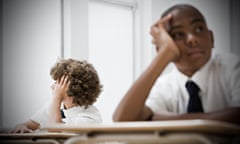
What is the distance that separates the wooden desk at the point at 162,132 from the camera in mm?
1385

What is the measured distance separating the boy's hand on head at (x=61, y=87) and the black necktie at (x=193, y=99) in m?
1.07

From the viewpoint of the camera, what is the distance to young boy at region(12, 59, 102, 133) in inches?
111

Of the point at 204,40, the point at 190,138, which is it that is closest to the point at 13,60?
the point at 204,40

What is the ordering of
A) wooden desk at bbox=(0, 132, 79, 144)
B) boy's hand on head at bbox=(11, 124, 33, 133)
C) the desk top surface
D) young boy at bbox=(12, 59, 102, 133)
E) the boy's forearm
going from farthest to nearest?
boy's hand on head at bbox=(11, 124, 33, 133), young boy at bbox=(12, 59, 102, 133), wooden desk at bbox=(0, 132, 79, 144), the boy's forearm, the desk top surface

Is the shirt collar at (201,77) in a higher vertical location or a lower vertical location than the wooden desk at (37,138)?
higher

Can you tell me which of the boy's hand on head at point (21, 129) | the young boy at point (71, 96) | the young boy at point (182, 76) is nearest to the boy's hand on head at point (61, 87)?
the young boy at point (71, 96)

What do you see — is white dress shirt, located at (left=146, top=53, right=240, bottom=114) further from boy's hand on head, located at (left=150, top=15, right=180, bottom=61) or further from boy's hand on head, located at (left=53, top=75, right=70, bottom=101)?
boy's hand on head, located at (left=53, top=75, right=70, bottom=101)

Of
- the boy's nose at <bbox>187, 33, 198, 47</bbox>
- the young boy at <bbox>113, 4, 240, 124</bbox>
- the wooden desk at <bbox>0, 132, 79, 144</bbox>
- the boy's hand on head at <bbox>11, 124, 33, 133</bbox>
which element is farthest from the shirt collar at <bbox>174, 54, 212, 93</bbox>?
the boy's hand on head at <bbox>11, 124, 33, 133</bbox>

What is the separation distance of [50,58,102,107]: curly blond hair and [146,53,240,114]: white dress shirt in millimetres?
980

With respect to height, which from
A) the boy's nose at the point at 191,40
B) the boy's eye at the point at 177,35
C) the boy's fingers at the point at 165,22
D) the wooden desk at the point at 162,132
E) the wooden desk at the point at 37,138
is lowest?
the wooden desk at the point at 37,138

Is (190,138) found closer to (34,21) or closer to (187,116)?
(187,116)

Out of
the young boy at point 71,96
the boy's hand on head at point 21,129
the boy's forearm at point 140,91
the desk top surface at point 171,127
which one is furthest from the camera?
the boy's hand on head at point 21,129

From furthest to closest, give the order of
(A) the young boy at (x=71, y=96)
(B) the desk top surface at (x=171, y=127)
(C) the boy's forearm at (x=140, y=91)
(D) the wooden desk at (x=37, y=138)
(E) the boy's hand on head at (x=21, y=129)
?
(E) the boy's hand on head at (x=21, y=129)
(A) the young boy at (x=71, y=96)
(D) the wooden desk at (x=37, y=138)
(C) the boy's forearm at (x=140, y=91)
(B) the desk top surface at (x=171, y=127)

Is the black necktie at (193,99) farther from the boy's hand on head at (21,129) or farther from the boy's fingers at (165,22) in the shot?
the boy's hand on head at (21,129)
